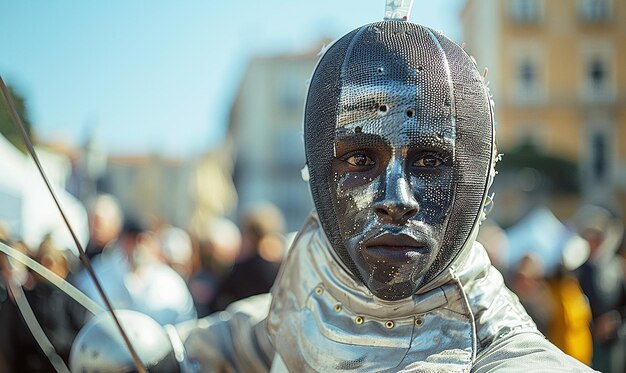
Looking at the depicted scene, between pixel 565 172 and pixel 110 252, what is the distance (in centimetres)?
3456

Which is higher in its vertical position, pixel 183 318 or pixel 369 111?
pixel 369 111

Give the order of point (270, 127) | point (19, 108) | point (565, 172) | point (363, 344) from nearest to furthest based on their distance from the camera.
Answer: point (363, 344) → point (19, 108) → point (565, 172) → point (270, 127)

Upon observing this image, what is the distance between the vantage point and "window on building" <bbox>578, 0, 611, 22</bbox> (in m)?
40.6

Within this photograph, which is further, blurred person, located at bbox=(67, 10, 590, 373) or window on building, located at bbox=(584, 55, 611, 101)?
window on building, located at bbox=(584, 55, 611, 101)

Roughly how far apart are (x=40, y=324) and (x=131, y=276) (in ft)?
10.6

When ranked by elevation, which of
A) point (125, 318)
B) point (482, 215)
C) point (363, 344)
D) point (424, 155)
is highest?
point (424, 155)

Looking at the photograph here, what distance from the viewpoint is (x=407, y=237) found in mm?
1938

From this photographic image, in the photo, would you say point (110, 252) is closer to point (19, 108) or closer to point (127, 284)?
point (127, 284)

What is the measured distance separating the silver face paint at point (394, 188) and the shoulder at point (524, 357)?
0.24m

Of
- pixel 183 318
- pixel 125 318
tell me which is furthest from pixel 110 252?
pixel 125 318

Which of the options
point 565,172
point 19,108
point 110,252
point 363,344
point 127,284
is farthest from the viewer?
point 565,172

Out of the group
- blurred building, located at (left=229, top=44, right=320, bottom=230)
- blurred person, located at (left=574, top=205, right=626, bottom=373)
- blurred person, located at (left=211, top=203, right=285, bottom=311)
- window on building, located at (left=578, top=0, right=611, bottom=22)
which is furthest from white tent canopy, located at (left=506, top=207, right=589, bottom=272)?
blurred building, located at (left=229, top=44, right=320, bottom=230)

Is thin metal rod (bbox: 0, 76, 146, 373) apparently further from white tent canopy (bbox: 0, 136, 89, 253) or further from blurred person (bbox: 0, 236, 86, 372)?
blurred person (bbox: 0, 236, 86, 372)

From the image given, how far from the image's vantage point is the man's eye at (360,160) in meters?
2.04
